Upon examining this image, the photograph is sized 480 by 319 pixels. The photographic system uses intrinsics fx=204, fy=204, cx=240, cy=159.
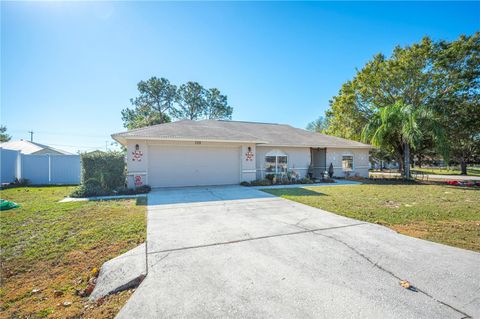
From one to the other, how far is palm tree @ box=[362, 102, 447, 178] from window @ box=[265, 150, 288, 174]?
23.9ft

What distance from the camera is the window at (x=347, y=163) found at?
666 inches

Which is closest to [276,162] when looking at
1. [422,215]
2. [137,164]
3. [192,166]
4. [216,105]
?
[192,166]

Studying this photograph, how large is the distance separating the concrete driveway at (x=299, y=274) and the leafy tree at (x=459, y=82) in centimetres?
1727

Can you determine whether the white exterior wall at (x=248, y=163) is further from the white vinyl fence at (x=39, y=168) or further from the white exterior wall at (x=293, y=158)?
the white vinyl fence at (x=39, y=168)

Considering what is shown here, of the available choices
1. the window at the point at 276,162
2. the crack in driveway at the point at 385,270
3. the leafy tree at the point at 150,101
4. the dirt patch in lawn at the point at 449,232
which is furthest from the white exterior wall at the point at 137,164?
the leafy tree at the point at 150,101

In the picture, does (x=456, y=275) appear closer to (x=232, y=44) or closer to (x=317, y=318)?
(x=317, y=318)

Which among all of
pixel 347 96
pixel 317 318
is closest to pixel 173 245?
pixel 317 318

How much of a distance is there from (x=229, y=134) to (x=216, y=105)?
24416 millimetres

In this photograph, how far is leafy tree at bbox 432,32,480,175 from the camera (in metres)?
15.0

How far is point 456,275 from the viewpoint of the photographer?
9.45 feet

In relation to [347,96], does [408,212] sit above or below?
below

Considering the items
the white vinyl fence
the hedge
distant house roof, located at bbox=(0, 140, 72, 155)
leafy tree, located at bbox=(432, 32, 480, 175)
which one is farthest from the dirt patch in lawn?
distant house roof, located at bbox=(0, 140, 72, 155)

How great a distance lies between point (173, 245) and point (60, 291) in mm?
1651

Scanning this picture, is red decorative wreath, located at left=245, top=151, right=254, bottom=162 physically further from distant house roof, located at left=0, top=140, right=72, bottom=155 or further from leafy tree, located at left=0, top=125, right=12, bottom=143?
leafy tree, located at left=0, top=125, right=12, bottom=143
